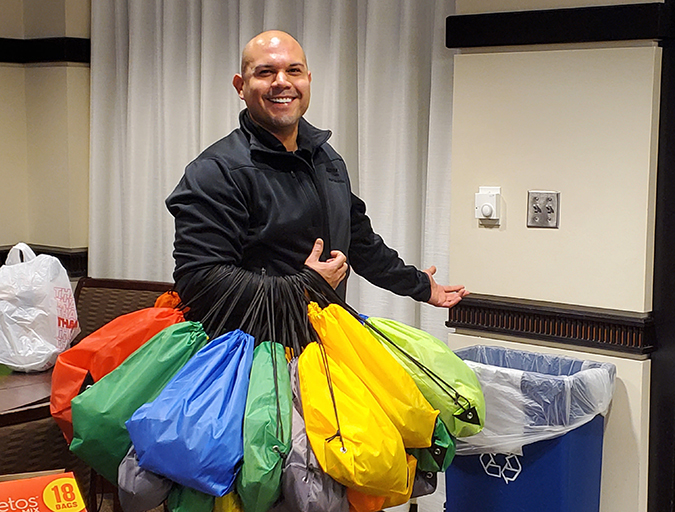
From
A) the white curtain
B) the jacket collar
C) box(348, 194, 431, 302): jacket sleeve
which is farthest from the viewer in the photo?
the white curtain

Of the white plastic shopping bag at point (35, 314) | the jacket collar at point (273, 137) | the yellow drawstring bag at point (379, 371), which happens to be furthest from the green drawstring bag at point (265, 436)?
the white plastic shopping bag at point (35, 314)

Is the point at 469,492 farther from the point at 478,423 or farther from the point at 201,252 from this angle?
the point at 201,252

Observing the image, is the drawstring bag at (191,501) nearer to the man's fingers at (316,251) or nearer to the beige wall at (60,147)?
the man's fingers at (316,251)

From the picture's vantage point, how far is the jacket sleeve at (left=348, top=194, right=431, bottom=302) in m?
2.37

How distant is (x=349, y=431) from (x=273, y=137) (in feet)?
2.32

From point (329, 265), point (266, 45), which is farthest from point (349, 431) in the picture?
point (266, 45)

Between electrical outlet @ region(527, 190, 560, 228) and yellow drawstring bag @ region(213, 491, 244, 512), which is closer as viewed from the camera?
yellow drawstring bag @ region(213, 491, 244, 512)

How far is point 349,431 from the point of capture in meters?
1.75

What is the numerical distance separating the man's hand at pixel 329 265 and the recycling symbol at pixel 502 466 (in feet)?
2.85

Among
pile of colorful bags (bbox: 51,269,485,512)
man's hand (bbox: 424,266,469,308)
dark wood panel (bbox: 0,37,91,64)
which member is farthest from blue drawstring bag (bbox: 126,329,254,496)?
dark wood panel (bbox: 0,37,91,64)

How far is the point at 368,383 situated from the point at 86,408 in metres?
0.59

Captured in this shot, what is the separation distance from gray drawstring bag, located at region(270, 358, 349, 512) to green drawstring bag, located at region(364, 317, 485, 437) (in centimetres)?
31

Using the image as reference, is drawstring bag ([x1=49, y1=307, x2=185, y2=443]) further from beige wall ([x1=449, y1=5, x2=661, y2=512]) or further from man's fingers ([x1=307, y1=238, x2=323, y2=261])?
beige wall ([x1=449, y1=5, x2=661, y2=512])

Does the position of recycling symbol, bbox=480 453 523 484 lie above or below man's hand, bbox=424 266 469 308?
below
